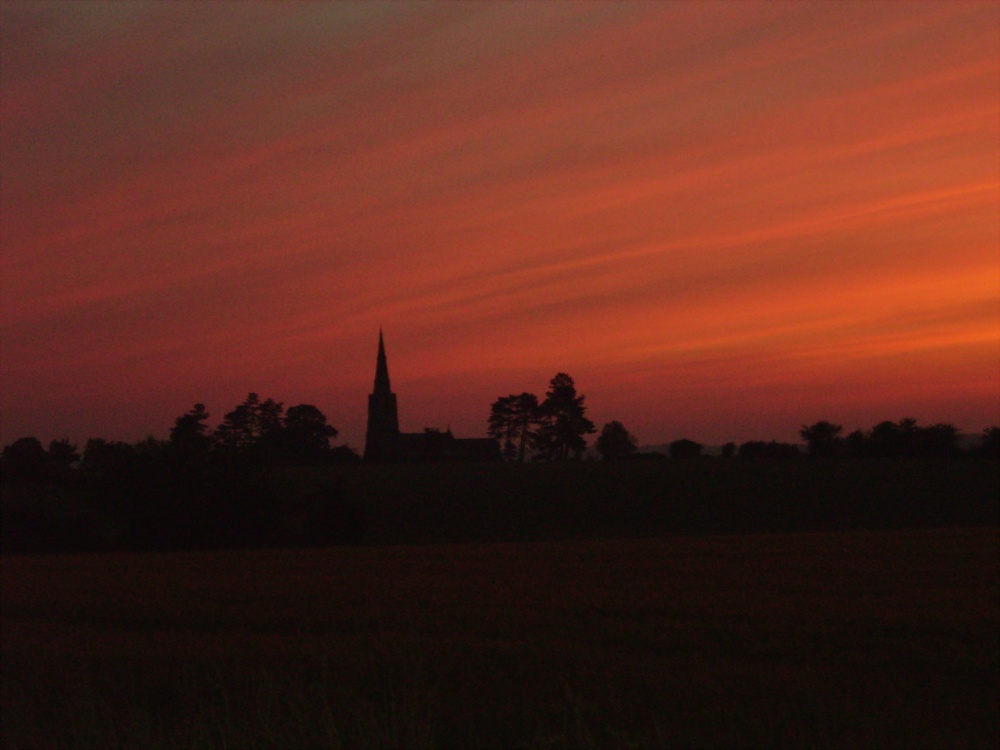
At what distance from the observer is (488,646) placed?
12062 mm

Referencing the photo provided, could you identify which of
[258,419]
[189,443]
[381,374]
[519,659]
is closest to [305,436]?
[258,419]

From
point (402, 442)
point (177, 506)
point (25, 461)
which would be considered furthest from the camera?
point (402, 442)

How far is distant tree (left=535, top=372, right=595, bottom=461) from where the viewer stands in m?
129

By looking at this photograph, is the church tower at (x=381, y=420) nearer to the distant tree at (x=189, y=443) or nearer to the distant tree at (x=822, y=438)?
the distant tree at (x=822, y=438)

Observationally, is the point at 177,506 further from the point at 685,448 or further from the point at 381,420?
the point at 381,420

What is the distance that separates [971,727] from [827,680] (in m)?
1.85

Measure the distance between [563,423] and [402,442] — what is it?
70.3ft

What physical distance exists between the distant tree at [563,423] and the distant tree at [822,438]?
114 feet

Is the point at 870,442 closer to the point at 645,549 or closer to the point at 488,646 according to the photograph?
the point at 645,549

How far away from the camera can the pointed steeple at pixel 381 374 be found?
144875 mm

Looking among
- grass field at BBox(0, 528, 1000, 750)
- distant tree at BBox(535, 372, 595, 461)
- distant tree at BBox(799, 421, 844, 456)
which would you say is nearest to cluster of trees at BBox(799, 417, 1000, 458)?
distant tree at BBox(799, 421, 844, 456)

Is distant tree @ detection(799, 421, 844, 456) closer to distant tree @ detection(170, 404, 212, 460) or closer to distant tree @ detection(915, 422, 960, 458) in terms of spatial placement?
distant tree @ detection(915, 422, 960, 458)

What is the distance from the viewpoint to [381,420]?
14100cm

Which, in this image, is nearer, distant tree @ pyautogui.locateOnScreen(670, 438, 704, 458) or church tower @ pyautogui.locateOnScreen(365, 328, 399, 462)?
distant tree @ pyautogui.locateOnScreen(670, 438, 704, 458)
